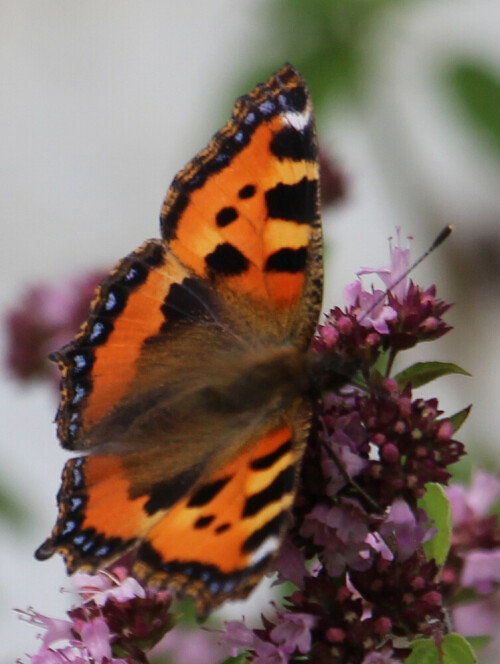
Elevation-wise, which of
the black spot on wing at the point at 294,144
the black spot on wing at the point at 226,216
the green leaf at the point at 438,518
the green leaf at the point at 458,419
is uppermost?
the black spot on wing at the point at 294,144

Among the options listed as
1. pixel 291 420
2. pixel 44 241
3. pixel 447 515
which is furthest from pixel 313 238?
pixel 44 241

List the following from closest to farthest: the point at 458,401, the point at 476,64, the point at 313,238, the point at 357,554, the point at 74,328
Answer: the point at 357,554, the point at 313,238, the point at 74,328, the point at 476,64, the point at 458,401

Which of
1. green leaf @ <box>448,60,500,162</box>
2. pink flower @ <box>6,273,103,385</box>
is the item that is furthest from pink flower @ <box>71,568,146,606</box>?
green leaf @ <box>448,60,500,162</box>

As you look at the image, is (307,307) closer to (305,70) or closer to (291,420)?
(291,420)

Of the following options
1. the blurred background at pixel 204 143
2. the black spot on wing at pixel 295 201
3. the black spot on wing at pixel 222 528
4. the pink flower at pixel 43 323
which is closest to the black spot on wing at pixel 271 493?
the black spot on wing at pixel 222 528

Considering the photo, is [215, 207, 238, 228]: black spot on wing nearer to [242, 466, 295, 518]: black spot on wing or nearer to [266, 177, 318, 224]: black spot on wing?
[266, 177, 318, 224]: black spot on wing

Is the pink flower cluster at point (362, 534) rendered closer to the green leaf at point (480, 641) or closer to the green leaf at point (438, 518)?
the green leaf at point (438, 518)
